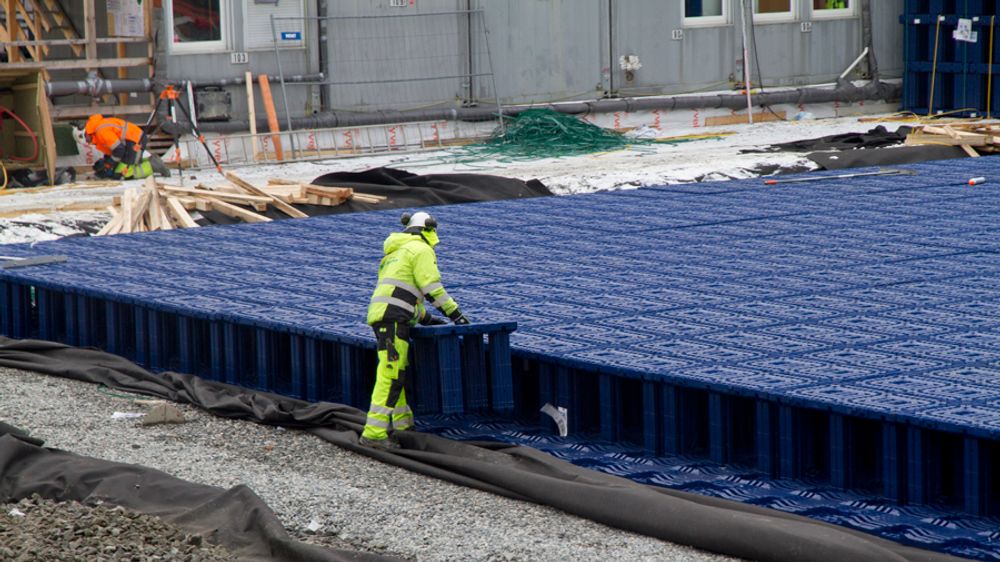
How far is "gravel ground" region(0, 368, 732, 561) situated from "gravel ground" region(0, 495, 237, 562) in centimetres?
17

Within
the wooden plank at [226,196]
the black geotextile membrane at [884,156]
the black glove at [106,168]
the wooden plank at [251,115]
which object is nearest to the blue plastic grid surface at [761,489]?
the wooden plank at [226,196]

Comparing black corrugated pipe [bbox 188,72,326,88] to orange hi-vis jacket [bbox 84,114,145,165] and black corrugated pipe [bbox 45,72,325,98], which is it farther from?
orange hi-vis jacket [bbox 84,114,145,165]

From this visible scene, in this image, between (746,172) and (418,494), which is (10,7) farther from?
(418,494)

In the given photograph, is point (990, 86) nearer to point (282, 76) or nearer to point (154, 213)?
point (282, 76)

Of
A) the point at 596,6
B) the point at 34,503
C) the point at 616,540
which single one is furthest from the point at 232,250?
the point at 596,6

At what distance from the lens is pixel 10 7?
2403 centimetres

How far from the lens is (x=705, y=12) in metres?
30.5

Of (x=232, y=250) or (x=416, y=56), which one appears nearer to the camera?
(x=232, y=250)

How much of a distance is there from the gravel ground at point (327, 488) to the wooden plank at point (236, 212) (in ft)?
22.0

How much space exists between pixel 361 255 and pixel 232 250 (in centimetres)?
161

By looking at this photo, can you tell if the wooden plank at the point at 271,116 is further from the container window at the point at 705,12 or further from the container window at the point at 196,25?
the container window at the point at 705,12

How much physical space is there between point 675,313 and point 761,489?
2.95 m

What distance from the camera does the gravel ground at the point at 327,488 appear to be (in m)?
9.20

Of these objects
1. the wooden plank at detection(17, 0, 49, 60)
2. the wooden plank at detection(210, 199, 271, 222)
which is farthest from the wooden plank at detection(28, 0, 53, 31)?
the wooden plank at detection(210, 199, 271, 222)
